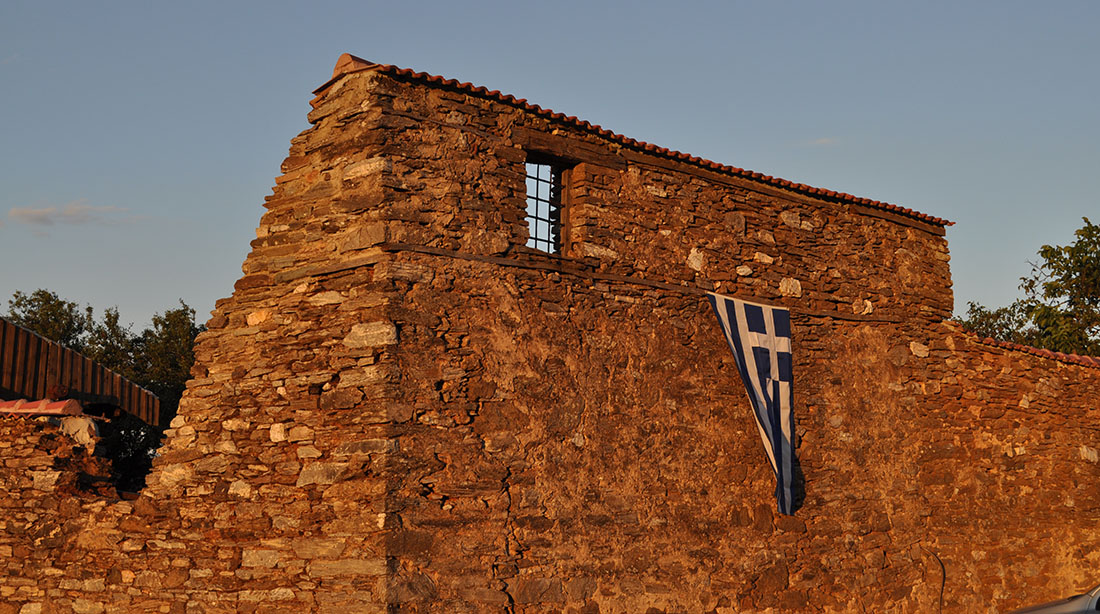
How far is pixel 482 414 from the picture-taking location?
28.2 ft

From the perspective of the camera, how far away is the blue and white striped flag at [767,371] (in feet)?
33.8

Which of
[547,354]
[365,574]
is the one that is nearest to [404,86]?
[547,354]

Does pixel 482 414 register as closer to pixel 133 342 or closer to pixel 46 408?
pixel 46 408

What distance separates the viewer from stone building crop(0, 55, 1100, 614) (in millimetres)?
8297

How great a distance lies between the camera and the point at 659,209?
10258 mm

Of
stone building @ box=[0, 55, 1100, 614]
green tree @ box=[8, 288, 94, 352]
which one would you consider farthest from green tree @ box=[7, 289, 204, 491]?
stone building @ box=[0, 55, 1100, 614]

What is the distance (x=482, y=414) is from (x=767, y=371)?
3.45 metres

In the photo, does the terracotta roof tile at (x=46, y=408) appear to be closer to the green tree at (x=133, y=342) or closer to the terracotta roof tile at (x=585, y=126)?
the terracotta roof tile at (x=585, y=126)

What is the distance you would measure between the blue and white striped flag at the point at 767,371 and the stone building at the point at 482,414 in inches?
5.8

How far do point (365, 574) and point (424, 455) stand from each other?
1042mm

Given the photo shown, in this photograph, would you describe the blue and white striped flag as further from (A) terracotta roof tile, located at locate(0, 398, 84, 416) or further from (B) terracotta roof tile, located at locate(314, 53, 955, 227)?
(A) terracotta roof tile, located at locate(0, 398, 84, 416)

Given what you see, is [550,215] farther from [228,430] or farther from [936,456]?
[936,456]

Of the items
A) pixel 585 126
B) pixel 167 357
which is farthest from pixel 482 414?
pixel 167 357

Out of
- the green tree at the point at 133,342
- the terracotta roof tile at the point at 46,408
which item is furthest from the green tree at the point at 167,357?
the terracotta roof tile at the point at 46,408
